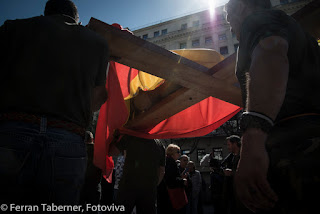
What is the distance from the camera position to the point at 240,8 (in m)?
1.25

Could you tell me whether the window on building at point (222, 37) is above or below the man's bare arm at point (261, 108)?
above

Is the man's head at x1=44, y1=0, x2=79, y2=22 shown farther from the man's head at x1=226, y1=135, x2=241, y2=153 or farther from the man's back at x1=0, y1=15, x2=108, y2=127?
the man's head at x1=226, y1=135, x2=241, y2=153

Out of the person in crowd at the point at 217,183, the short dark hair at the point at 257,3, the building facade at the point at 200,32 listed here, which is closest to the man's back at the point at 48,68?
the short dark hair at the point at 257,3

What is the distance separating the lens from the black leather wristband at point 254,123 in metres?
0.77

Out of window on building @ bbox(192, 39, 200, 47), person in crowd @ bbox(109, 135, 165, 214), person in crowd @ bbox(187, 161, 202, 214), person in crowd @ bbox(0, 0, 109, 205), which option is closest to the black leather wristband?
person in crowd @ bbox(0, 0, 109, 205)

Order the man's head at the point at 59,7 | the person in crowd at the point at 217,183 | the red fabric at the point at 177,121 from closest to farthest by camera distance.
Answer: the man's head at the point at 59,7
the red fabric at the point at 177,121
the person in crowd at the point at 217,183

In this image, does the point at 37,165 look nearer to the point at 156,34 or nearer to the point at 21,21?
the point at 21,21

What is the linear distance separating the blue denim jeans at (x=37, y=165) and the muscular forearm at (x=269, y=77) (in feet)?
3.08

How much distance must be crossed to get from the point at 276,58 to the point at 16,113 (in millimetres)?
1258

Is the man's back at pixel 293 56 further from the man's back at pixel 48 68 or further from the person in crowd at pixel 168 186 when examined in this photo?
the person in crowd at pixel 168 186

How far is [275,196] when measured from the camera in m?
0.73

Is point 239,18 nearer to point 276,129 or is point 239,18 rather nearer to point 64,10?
point 276,129

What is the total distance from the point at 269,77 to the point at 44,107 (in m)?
1.09

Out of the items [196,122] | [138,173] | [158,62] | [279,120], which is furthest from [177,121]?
[279,120]
